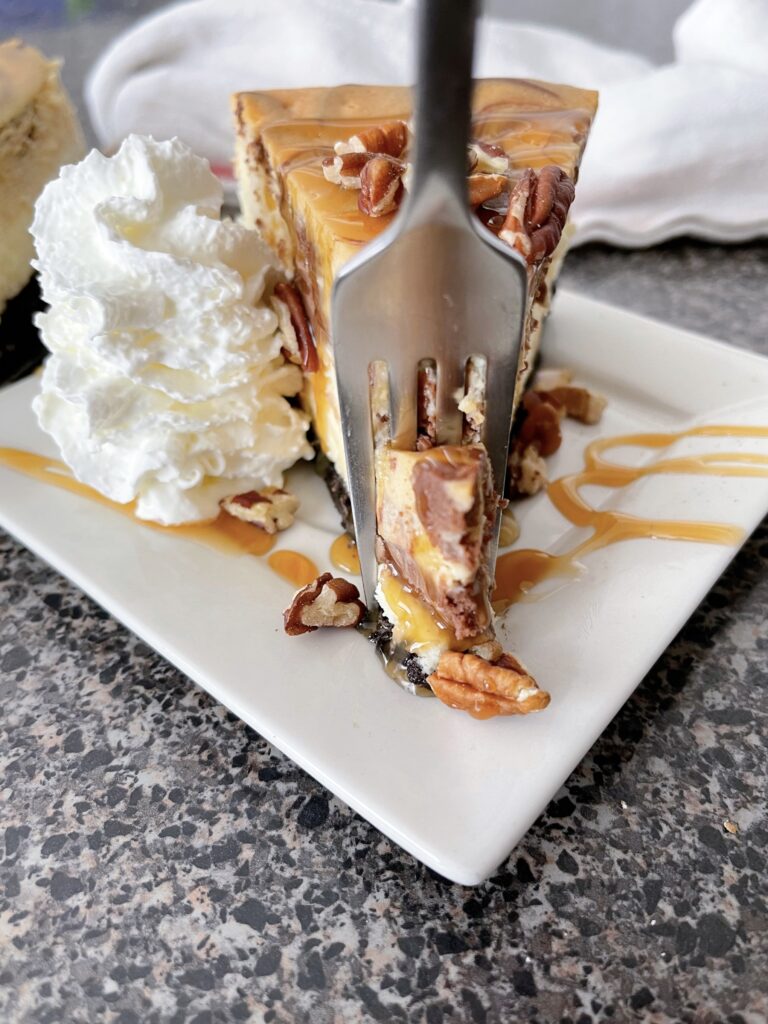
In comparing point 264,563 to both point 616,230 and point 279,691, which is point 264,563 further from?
point 616,230

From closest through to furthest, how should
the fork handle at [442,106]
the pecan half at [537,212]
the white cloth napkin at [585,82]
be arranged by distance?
1. the fork handle at [442,106]
2. the pecan half at [537,212]
3. the white cloth napkin at [585,82]

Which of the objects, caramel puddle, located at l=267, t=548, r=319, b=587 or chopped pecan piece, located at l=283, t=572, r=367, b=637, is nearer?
chopped pecan piece, located at l=283, t=572, r=367, b=637

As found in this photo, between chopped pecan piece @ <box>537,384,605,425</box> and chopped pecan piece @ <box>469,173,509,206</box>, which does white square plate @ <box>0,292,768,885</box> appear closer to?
chopped pecan piece @ <box>537,384,605,425</box>

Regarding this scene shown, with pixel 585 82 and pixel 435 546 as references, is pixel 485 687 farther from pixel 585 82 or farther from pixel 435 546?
pixel 585 82

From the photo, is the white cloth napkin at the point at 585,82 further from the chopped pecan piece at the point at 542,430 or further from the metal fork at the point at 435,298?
the metal fork at the point at 435,298

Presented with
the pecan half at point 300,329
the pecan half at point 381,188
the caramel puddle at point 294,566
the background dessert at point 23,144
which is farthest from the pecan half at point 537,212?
the background dessert at point 23,144

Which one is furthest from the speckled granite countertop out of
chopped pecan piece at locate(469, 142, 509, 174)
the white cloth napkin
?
the white cloth napkin
